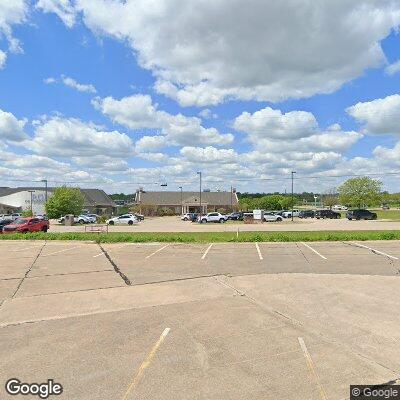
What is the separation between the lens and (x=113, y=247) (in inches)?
928

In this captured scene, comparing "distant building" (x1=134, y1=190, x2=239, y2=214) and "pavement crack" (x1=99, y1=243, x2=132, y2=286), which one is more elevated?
"distant building" (x1=134, y1=190, x2=239, y2=214)

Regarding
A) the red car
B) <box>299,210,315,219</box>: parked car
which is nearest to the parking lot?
the red car

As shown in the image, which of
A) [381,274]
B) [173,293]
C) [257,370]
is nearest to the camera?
[257,370]

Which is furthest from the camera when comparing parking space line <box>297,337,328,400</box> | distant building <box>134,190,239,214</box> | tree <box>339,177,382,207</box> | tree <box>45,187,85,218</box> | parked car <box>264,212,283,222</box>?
distant building <box>134,190,239,214</box>

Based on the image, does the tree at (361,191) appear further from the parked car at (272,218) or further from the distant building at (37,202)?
the distant building at (37,202)

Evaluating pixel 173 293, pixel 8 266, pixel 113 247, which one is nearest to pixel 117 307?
pixel 173 293

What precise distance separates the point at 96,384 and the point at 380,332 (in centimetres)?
555

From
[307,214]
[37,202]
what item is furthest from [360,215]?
[37,202]

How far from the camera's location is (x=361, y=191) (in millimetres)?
85562

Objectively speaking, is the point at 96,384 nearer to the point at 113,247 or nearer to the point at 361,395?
the point at 361,395

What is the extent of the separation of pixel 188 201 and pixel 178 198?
35.0 feet

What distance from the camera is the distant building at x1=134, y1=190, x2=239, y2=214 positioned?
96.9 m

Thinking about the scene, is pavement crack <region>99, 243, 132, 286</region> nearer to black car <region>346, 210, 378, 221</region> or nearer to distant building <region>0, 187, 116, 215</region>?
black car <region>346, 210, 378, 221</region>

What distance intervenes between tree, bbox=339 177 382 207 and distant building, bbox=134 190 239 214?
27.2 meters
